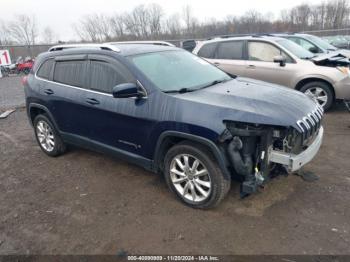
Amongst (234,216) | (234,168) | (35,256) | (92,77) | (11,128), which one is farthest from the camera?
(11,128)

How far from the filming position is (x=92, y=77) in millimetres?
4098

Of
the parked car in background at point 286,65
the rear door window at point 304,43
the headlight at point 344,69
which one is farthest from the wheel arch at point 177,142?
the rear door window at point 304,43

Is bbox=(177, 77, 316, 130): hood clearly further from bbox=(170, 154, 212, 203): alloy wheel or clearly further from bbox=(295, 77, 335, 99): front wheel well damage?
bbox=(295, 77, 335, 99): front wheel well damage

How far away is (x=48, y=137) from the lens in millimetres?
5180

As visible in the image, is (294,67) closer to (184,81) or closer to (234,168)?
(184,81)

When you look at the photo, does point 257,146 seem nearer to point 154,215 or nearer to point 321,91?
point 154,215

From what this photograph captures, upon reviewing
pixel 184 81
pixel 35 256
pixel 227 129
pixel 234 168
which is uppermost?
pixel 184 81

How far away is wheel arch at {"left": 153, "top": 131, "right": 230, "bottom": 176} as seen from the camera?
9.84ft

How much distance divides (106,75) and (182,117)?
4.54 ft

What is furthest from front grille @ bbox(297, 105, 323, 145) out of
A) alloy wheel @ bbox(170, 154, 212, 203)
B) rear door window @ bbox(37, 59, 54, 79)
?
rear door window @ bbox(37, 59, 54, 79)

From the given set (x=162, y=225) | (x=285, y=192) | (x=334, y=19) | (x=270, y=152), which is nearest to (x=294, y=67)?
(x=285, y=192)

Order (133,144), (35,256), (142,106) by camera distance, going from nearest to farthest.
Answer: (35,256)
(142,106)
(133,144)

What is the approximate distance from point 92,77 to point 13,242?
223cm

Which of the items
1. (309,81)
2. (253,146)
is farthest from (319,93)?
(253,146)
